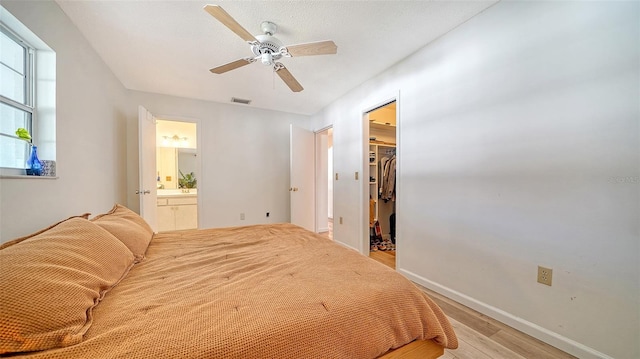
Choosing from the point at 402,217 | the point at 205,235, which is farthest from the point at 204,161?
the point at 402,217

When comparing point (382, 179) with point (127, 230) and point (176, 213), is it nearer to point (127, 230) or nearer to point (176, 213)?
point (127, 230)

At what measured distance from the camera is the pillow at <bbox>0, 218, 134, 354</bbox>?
60 centimetres

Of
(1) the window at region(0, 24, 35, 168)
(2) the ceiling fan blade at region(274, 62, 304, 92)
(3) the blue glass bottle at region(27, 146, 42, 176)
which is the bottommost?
(3) the blue glass bottle at region(27, 146, 42, 176)

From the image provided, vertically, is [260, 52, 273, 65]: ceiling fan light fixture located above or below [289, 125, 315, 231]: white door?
above

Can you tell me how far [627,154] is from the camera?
117 centimetres

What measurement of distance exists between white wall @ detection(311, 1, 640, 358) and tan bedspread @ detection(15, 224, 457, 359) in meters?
0.93

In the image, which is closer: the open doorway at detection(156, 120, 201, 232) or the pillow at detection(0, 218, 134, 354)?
the pillow at detection(0, 218, 134, 354)

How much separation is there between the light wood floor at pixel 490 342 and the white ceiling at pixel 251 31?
244 centimetres

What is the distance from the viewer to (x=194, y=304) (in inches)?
33.8

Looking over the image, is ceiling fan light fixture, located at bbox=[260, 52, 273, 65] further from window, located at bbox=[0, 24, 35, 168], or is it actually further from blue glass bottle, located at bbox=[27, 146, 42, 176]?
blue glass bottle, located at bbox=[27, 146, 42, 176]

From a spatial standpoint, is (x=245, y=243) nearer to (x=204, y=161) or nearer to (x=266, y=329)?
(x=266, y=329)

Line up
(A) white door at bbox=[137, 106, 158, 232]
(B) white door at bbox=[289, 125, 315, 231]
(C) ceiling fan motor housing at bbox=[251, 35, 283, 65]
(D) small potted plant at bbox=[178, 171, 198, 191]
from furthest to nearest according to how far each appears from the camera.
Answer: (D) small potted plant at bbox=[178, 171, 198, 191] → (B) white door at bbox=[289, 125, 315, 231] → (A) white door at bbox=[137, 106, 158, 232] → (C) ceiling fan motor housing at bbox=[251, 35, 283, 65]

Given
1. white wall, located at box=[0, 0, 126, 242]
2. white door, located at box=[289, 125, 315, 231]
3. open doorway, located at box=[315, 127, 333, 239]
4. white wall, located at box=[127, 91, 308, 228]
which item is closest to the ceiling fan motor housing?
white wall, located at box=[0, 0, 126, 242]

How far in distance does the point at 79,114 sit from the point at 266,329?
8.42 ft
